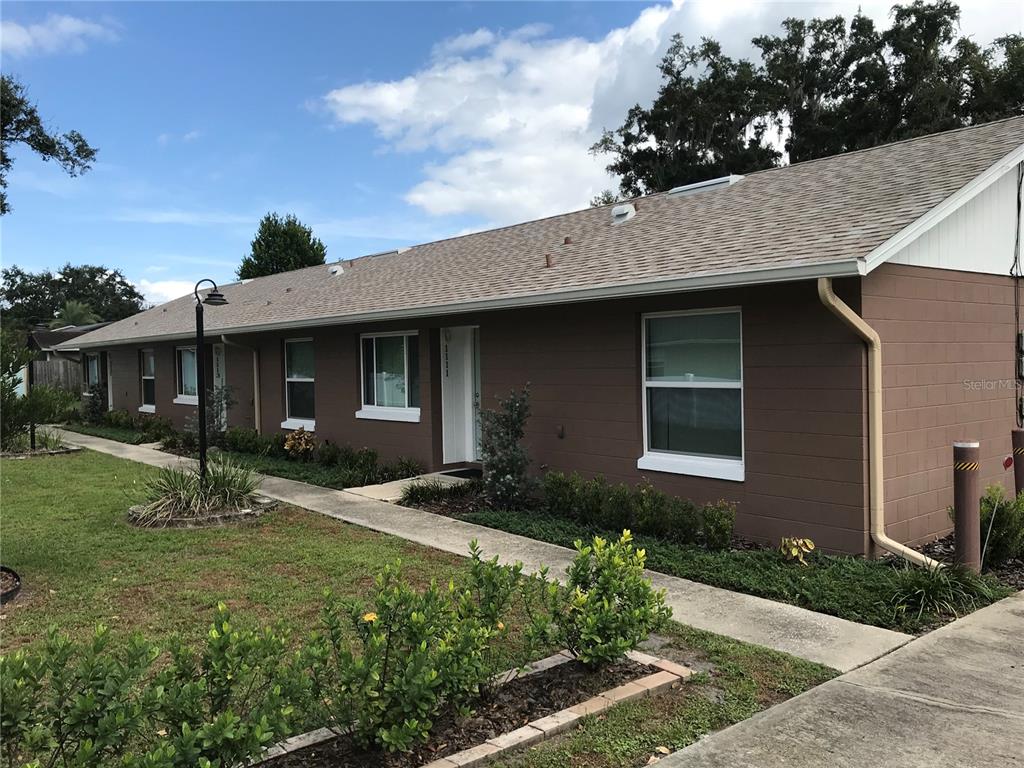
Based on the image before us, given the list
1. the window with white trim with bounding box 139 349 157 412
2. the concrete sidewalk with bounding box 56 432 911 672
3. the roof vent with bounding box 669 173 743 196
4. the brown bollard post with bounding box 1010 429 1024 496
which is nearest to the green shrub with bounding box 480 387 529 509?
the concrete sidewalk with bounding box 56 432 911 672

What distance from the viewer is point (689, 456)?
812 cm

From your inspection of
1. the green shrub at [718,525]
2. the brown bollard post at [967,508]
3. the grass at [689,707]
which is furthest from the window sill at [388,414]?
the brown bollard post at [967,508]

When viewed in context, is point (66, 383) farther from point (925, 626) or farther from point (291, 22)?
point (925, 626)

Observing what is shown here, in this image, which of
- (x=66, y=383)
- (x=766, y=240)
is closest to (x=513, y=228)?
(x=766, y=240)

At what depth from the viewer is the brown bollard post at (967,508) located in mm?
6125

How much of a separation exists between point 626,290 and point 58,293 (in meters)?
78.9

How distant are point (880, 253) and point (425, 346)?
7.05 metres

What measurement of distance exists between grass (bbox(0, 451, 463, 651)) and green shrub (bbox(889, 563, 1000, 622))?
11.7 feet

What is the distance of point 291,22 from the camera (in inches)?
413

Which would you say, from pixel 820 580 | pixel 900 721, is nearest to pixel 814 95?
pixel 820 580

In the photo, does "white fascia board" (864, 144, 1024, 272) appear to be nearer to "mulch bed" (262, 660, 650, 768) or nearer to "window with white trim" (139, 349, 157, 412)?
"mulch bed" (262, 660, 650, 768)

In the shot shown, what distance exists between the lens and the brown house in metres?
6.80

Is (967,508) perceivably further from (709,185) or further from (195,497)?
(195,497)

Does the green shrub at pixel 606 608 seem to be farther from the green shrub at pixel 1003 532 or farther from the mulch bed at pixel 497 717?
the green shrub at pixel 1003 532
